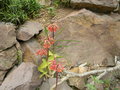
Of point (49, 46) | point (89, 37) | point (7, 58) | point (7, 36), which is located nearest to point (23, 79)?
point (7, 58)

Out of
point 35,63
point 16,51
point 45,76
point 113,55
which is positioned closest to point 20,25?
point 16,51

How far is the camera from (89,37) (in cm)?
345

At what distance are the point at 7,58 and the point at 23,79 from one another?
458 mm

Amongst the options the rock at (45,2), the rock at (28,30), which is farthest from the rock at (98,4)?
the rock at (28,30)

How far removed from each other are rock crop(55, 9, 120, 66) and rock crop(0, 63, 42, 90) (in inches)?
25.7

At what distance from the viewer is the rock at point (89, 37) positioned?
338cm

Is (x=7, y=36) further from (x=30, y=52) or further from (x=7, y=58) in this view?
(x=30, y=52)

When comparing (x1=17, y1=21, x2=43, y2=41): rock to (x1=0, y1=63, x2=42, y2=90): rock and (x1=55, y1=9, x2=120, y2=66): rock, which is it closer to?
(x1=55, y1=9, x2=120, y2=66): rock

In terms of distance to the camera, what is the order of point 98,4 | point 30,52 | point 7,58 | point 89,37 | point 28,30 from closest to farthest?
point 7,58 < point 30,52 < point 28,30 < point 89,37 < point 98,4

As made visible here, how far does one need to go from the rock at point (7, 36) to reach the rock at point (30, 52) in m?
0.25

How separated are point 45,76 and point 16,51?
66 cm

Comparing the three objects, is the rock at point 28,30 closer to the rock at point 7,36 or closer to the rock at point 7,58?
the rock at point 7,36

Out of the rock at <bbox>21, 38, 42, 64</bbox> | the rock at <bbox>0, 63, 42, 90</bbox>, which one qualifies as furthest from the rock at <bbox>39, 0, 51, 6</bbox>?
the rock at <bbox>0, 63, 42, 90</bbox>

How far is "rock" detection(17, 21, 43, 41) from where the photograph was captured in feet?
10.6
